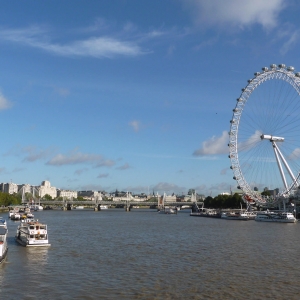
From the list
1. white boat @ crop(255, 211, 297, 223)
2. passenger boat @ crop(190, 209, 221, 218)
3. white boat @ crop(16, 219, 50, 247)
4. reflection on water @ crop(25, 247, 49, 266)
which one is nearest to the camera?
reflection on water @ crop(25, 247, 49, 266)

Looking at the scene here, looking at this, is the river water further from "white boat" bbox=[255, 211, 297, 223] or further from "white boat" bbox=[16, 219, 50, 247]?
"white boat" bbox=[255, 211, 297, 223]

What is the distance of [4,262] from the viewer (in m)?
25.8

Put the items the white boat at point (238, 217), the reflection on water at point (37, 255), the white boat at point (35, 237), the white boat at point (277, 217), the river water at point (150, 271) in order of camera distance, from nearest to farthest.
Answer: the river water at point (150, 271) → the reflection on water at point (37, 255) → the white boat at point (35, 237) → the white boat at point (277, 217) → the white boat at point (238, 217)

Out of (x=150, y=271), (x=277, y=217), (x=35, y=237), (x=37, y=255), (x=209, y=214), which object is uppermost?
(x=209, y=214)

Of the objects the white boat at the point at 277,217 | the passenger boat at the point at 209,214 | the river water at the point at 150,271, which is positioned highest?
the passenger boat at the point at 209,214

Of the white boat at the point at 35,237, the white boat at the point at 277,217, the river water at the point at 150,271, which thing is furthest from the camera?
the white boat at the point at 277,217

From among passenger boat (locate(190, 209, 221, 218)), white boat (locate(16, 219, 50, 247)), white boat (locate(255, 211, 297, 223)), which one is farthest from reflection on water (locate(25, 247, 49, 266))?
passenger boat (locate(190, 209, 221, 218))

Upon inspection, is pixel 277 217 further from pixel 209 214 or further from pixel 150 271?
pixel 150 271

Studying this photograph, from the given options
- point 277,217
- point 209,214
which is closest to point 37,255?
point 277,217

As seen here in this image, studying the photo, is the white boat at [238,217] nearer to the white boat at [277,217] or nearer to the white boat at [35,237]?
the white boat at [277,217]

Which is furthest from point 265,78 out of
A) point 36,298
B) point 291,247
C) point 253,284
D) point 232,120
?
point 36,298

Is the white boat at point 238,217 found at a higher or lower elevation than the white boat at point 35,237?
higher

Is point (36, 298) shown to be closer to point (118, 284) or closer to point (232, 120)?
point (118, 284)

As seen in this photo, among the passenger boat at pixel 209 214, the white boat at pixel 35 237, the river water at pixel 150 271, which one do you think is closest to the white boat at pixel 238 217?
the passenger boat at pixel 209 214
